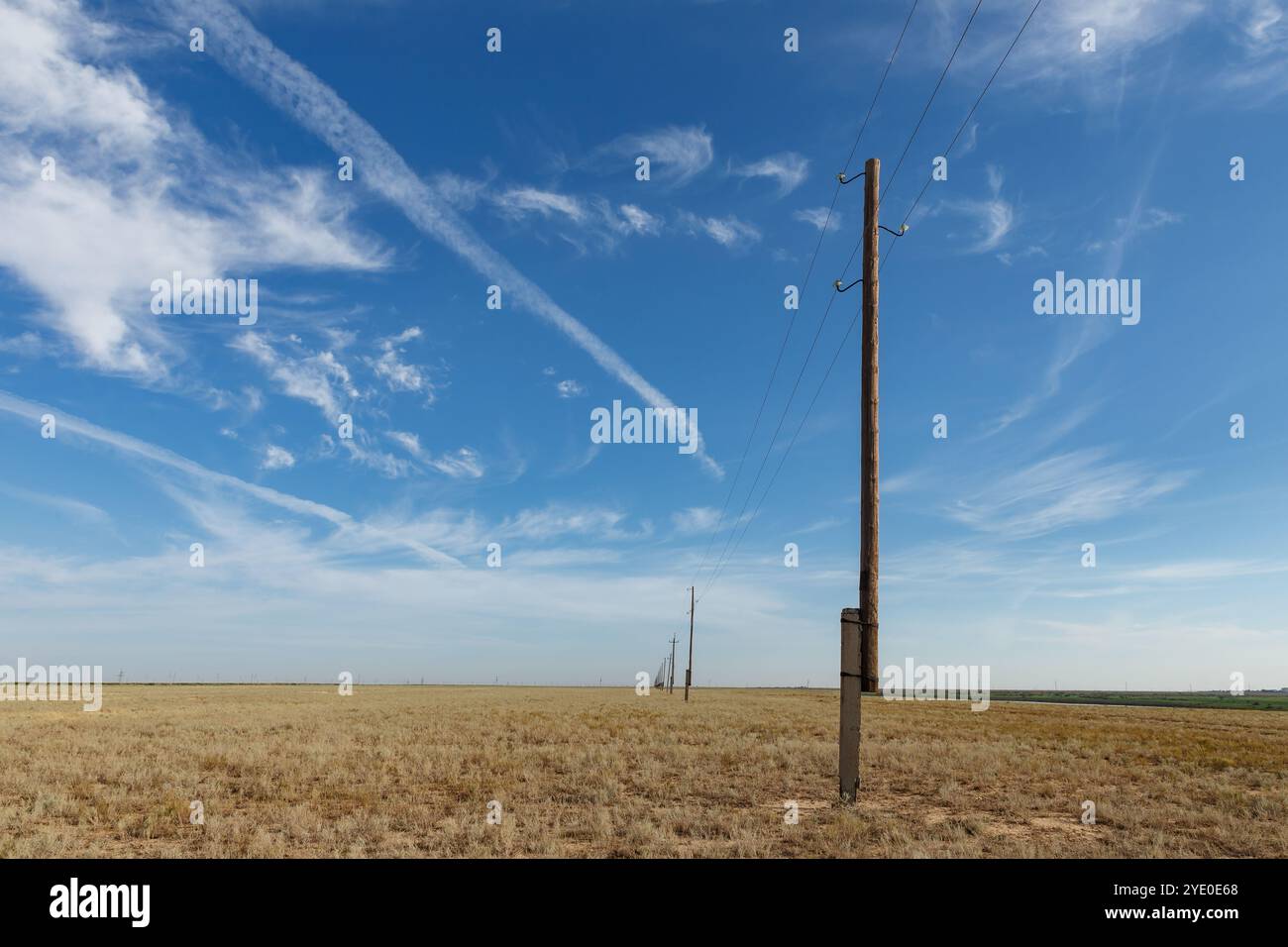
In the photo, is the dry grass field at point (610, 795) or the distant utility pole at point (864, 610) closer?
the dry grass field at point (610, 795)

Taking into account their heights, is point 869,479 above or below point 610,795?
above

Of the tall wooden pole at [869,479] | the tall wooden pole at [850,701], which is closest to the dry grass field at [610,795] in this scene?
the tall wooden pole at [850,701]

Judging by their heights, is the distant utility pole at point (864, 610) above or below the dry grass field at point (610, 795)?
above

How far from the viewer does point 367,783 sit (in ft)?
52.9

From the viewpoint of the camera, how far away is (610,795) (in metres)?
14.9

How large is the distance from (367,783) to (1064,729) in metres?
34.3

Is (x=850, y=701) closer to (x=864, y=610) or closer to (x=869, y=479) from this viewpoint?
(x=864, y=610)

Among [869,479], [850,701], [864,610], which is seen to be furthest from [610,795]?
[869,479]

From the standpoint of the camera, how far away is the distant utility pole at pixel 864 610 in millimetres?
13164

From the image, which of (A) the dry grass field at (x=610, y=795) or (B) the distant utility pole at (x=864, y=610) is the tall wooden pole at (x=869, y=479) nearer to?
(B) the distant utility pole at (x=864, y=610)

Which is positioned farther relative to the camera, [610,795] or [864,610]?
[610,795]

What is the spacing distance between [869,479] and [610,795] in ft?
25.0
